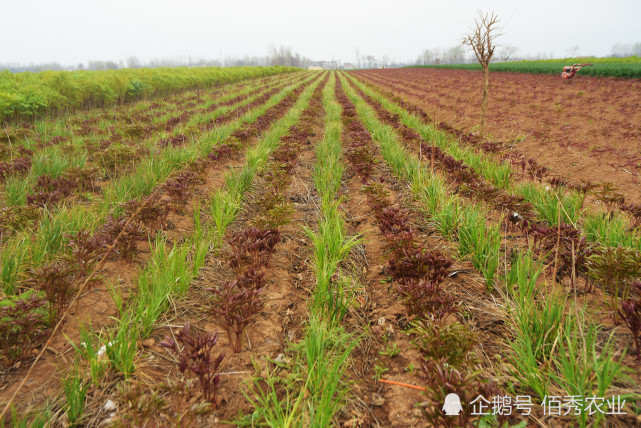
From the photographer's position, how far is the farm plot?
6.14 meters

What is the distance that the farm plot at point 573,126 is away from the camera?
6.14 m

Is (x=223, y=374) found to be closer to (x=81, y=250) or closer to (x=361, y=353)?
(x=361, y=353)

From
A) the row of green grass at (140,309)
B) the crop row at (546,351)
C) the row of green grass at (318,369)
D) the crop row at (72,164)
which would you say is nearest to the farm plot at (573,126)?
the crop row at (546,351)

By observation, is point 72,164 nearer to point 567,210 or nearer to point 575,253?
point 575,253

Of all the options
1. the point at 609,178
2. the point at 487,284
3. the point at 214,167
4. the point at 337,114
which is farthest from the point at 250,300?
the point at 337,114

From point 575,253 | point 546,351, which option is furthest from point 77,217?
point 575,253

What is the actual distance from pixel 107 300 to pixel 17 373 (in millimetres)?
695

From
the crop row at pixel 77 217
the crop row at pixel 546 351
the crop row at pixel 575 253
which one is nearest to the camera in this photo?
the crop row at pixel 546 351

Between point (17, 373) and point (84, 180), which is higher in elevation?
point (84, 180)

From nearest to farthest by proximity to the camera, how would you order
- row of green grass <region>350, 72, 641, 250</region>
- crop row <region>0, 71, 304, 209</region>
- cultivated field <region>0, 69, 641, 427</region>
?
1. cultivated field <region>0, 69, 641, 427</region>
2. row of green grass <region>350, 72, 641, 250</region>
3. crop row <region>0, 71, 304, 209</region>

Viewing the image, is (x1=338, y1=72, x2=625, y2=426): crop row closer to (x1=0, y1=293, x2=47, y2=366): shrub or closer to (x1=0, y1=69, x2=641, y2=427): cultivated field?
(x1=0, y1=69, x2=641, y2=427): cultivated field

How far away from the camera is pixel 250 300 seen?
82.0 inches

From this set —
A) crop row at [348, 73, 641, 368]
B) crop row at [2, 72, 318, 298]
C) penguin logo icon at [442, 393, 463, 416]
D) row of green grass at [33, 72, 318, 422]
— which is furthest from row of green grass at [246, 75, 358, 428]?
crop row at [2, 72, 318, 298]

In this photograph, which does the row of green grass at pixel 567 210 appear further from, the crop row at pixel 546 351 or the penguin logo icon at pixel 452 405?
the penguin logo icon at pixel 452 405
